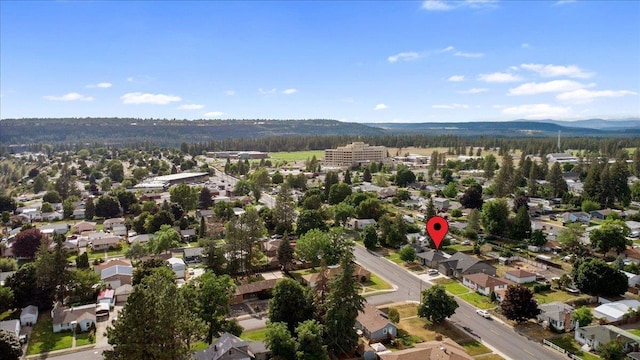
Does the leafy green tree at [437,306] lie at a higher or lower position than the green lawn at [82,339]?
higher

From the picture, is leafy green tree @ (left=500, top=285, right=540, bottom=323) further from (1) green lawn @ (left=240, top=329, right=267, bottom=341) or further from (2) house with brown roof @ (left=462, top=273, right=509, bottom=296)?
(1) green lawn @ (left=240, top=329, right=267, bottom=341)

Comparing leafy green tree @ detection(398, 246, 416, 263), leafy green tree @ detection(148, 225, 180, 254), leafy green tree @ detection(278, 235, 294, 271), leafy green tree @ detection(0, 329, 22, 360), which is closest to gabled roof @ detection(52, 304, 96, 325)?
leafy green tree @ detection(0, 329, 22, 360)

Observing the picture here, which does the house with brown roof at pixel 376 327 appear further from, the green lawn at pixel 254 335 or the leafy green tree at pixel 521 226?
the leafy green tree at pixel 521 226

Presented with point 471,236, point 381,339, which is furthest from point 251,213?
point 471,236

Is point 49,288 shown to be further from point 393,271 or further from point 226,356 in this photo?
point 393,271

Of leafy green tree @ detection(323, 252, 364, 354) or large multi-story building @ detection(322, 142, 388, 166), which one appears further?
large multi-story building @ detection(322, 142, 388, 166)

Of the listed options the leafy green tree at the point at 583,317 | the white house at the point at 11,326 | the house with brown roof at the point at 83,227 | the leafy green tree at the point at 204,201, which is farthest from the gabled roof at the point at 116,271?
the leafy green tree at the point at 583,317

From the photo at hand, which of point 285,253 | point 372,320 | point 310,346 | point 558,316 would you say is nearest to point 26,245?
point 285,253
